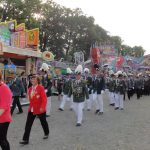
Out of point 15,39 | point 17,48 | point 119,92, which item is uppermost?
point 15,39

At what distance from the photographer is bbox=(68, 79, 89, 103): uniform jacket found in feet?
36.4

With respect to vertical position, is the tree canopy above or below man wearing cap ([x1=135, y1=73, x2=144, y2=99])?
above

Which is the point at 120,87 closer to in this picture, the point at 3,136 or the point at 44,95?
the point at 44,95

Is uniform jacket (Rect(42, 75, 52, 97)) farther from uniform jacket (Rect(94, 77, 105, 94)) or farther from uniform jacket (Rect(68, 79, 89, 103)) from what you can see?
uniform jacket (Rect(94, 77, 105, 94))

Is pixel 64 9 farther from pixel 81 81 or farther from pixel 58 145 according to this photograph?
pixel 58 145

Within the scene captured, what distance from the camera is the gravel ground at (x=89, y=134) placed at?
781 cm

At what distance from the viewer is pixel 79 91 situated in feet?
36.7

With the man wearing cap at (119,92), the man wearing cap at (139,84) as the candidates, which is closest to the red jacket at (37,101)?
the man wearing cap at (119,92)

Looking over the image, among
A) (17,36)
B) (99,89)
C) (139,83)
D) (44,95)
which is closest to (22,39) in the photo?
(17,36)

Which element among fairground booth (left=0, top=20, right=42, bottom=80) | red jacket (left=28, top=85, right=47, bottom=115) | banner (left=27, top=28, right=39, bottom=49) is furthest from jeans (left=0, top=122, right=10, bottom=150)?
banner (left=27, top=28, right=39, bottom=49)

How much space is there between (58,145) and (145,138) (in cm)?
237

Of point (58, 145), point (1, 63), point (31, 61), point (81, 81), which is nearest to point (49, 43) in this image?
point (31, 61)

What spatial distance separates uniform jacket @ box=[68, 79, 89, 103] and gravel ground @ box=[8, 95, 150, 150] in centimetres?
81

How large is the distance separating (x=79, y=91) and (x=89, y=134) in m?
2.15
